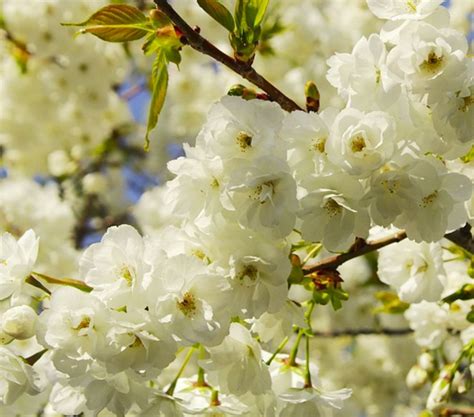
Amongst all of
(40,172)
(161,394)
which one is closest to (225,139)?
(161,394)

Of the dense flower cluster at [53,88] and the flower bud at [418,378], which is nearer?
the flower bud at [418,378]

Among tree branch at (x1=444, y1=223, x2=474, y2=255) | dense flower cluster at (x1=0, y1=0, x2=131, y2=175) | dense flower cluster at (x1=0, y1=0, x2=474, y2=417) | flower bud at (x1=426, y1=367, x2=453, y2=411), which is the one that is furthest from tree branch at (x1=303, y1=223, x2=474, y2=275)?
dense flower cluster at (x1=0, y1=0, x2=131, y2=175)

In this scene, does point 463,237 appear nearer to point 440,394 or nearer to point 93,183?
point 440,394

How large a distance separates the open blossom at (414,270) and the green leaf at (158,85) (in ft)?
2.08

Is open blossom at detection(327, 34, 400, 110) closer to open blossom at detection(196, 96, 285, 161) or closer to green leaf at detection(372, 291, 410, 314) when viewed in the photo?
open blossom at detection(196, 96, 285, 161)

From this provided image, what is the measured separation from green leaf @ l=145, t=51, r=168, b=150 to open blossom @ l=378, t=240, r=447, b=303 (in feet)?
2.08

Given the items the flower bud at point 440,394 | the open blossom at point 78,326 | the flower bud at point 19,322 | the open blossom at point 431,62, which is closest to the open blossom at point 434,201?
the open blossom at point 431,62

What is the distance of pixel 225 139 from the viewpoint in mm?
1167

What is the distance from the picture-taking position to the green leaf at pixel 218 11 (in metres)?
1.30

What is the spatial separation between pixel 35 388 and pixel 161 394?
22 cm

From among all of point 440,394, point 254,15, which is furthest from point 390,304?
point 254,15

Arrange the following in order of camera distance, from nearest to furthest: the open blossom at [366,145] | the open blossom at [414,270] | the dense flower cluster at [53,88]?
the open blossom at [366,145] → the open blossom at [414,270] → the dense flower cluster at [53,88]

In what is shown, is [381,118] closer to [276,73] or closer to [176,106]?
[276,73]

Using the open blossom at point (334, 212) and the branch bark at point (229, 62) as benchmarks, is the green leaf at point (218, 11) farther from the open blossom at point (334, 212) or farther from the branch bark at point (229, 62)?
the open blossom at point (334, 212)
